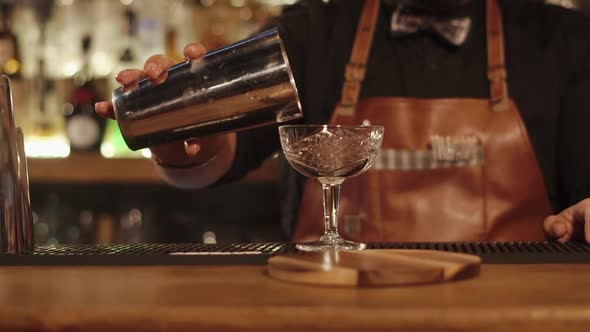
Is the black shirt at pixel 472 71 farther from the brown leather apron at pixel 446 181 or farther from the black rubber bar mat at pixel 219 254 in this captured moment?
the black rubber bar mat at pixel 219 254

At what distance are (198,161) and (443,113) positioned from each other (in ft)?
1.69

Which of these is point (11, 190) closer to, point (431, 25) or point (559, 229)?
point (559, 229)

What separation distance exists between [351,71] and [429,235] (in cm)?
35

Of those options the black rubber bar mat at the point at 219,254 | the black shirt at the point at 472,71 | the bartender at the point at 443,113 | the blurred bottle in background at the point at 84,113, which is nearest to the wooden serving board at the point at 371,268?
the black rubber bar mat at the point at 219,254

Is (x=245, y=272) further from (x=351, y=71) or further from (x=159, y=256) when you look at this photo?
(x=351, y=71)

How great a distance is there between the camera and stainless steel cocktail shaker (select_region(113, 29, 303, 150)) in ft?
2.89

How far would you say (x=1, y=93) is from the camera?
3.07ft

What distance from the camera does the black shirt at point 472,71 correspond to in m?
1.58

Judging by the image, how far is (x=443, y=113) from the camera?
1.54 m

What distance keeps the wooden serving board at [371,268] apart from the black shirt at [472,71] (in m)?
0.84

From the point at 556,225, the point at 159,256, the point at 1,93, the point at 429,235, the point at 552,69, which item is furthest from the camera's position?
the point at 552,69

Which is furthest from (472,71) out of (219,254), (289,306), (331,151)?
(289,306)

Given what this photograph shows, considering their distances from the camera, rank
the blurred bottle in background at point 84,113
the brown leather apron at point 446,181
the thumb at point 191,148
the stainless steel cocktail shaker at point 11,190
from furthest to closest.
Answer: the blurred bottle in background at point 84,113
the brown leather apron at point 446,181
the thumb at point 191,148
the stainless steel cocktail shaker at point 11,190

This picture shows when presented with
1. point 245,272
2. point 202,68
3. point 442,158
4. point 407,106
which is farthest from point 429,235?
point 245,272
